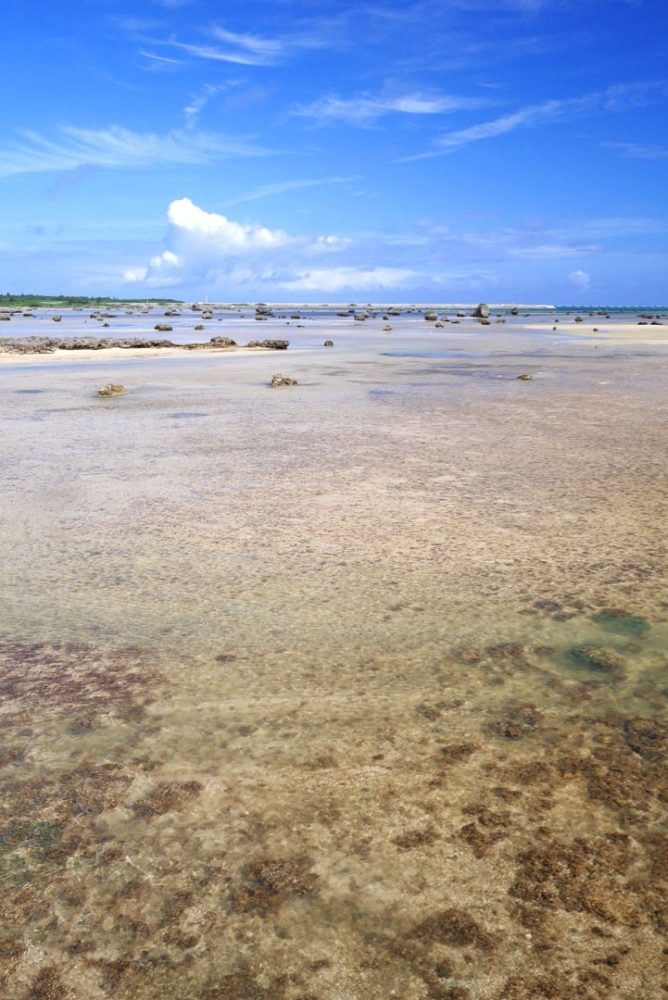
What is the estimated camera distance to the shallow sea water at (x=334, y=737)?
4.88 feet

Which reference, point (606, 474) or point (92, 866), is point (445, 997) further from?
point (606, 474)

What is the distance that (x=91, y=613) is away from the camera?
3102 millimetres

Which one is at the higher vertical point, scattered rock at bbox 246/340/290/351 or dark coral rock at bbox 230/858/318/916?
scattered rock at bbox 246/340/290/351

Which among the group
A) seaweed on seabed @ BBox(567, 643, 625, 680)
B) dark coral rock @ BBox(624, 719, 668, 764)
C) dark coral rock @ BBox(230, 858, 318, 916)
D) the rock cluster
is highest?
the rock cluster

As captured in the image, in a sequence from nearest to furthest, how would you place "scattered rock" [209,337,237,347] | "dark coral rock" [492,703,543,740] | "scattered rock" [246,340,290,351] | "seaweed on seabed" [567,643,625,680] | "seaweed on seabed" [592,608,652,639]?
"dark coral rock" [492,703,543,740] < "seaweed on seabed" [567,643,625,680] < "seaweed on seabed" [592,608,652,639] < "scattered rock" [246,340,290,351] < "scattered rock" [209,337,237,347]

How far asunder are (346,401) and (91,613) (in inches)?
278

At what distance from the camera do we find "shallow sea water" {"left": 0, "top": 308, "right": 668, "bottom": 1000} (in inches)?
58.5

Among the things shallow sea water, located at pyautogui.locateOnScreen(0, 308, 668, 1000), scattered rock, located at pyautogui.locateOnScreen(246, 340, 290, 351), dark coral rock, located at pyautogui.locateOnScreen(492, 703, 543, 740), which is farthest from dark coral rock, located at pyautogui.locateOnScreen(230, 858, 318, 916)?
scattered rock, located at pyautogui.locateOnScreen(246, 340, 290, 351)

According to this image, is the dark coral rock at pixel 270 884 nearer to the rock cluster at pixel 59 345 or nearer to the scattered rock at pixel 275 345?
the rock cluster at pixel 59 345

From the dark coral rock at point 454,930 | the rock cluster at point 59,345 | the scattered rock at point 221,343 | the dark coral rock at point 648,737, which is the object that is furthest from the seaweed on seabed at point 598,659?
the scattered rock at point 221,343

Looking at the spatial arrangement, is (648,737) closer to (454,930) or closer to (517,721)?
(517,721)

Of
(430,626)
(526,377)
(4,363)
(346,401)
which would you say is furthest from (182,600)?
(4,363)

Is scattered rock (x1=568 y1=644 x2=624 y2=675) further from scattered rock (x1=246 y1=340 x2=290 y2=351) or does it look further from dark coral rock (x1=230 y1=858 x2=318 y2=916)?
scattered rock (x1=246 y1=340 x2=290 y2=351)

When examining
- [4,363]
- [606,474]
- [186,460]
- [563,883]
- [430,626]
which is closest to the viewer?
[563,883]
